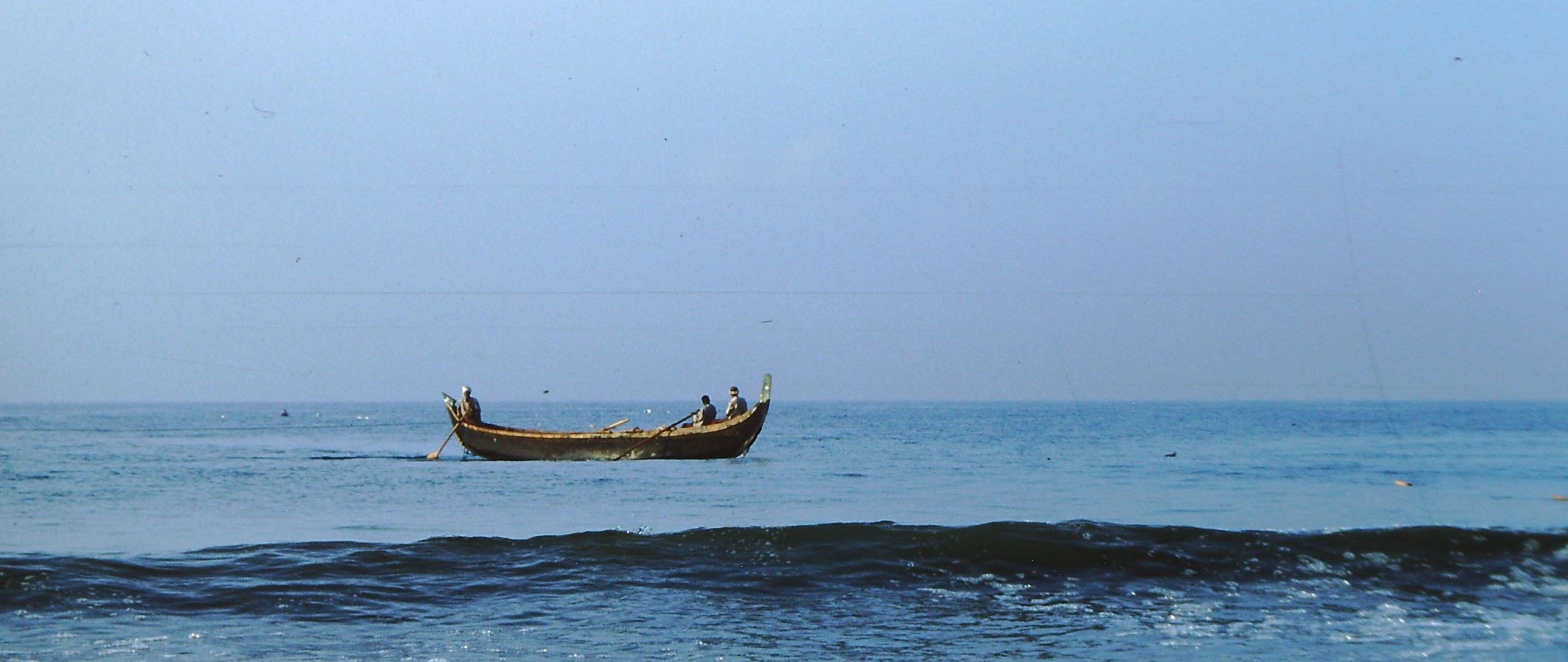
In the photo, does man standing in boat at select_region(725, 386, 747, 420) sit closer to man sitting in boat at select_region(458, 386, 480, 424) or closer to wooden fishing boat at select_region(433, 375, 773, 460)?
wooden fishing boat at select_region(433, 375, 773, 460)

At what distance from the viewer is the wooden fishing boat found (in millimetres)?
27547

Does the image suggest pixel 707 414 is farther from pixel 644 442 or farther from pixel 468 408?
pixel 468 408

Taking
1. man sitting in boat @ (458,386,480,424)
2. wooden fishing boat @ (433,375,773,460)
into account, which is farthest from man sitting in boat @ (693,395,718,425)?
man sitting in boat @ (458,386,480,424)

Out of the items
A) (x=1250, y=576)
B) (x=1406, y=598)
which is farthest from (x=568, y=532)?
(x=1406, y=598)

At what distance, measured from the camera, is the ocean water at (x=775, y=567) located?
9.25m

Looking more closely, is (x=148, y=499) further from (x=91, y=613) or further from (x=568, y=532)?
(x=91, y=613)

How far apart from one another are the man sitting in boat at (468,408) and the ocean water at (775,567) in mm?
3524

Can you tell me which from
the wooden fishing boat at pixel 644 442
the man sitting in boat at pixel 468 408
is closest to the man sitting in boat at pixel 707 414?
the wooden fishing boat at pixel 644 442

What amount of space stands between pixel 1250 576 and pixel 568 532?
7920 millimetres

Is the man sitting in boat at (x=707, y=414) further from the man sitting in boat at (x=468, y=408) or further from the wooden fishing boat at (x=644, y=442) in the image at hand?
the man sitting in boat at (x=468, y=408)

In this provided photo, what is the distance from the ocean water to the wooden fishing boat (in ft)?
2.43

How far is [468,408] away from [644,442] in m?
5.75

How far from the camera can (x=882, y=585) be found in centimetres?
1177

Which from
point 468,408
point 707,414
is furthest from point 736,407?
point 468,408
